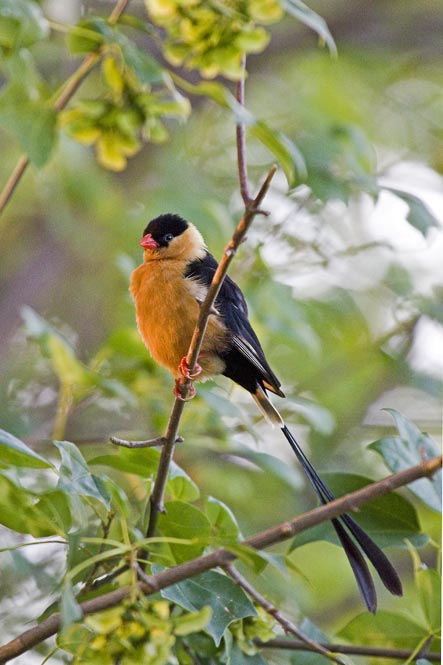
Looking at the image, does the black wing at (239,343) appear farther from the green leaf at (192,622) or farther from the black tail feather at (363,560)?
the green leaf at (192,622)

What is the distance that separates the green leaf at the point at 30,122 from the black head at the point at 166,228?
58 centimetres

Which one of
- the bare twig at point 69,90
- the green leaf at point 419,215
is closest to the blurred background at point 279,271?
the green leaf at point 419,215

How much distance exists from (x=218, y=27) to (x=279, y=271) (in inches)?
49.6

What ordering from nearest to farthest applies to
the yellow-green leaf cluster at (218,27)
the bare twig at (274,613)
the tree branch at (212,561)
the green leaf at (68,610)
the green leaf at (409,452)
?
the green leaf at (68,610)
the tree branch at (212,561)
the bare twig at (274,613)
the green leaf at (409,452)
the yellow-green leaf cluster at (218,27)

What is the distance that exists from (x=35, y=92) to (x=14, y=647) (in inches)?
49.6

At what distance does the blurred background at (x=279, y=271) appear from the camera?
9.03 feet

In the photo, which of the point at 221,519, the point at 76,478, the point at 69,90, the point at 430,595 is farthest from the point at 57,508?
the point at 69,90

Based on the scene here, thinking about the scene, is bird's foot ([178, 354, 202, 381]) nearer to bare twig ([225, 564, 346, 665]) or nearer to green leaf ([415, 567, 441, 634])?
bare twig ([225, 564, 346, 665])

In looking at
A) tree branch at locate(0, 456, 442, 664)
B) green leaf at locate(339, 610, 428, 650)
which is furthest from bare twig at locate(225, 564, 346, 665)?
green leaf at locate(339, 610, 428, 650)

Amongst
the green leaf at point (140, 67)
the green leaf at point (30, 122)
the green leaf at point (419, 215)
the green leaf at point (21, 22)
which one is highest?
the green leaf at point (21, 22)

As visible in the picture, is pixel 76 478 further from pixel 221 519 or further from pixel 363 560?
pixel 363 560

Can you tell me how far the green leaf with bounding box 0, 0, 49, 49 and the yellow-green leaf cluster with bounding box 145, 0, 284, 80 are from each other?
26 cm

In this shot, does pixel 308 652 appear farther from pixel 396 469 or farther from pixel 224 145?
pixel 224 145

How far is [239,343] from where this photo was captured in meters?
2.39
